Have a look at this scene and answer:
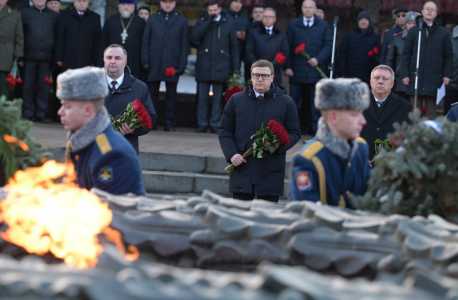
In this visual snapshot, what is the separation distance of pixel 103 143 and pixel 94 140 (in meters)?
0.06

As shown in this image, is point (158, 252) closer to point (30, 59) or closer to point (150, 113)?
point (150, 113)

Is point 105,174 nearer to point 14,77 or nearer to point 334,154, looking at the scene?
point 334,154

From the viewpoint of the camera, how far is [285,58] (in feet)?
39.1

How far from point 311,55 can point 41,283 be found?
33.4ft

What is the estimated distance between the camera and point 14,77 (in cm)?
1209

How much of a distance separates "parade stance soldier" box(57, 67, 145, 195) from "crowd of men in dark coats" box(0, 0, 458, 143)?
7553 millimetres

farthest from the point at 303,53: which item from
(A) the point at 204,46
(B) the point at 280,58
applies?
(A) the point at 204,46

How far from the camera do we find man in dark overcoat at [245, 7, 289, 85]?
474 inches

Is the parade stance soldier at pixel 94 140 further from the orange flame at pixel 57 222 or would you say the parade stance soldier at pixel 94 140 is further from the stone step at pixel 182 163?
the stone step at pixel 182 163

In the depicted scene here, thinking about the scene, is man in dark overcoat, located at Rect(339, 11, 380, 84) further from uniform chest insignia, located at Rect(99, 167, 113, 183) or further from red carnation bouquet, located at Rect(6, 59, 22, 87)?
uniform chest insignia, located at Rect(99, 167, 113, 183)

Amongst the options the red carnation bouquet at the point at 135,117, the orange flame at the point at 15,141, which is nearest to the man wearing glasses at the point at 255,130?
the red carnation bouquet at the point at 135,117

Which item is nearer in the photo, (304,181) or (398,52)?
(304,181)

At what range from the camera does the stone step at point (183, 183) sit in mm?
9109

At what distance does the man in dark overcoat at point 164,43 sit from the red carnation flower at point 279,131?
5100mm
